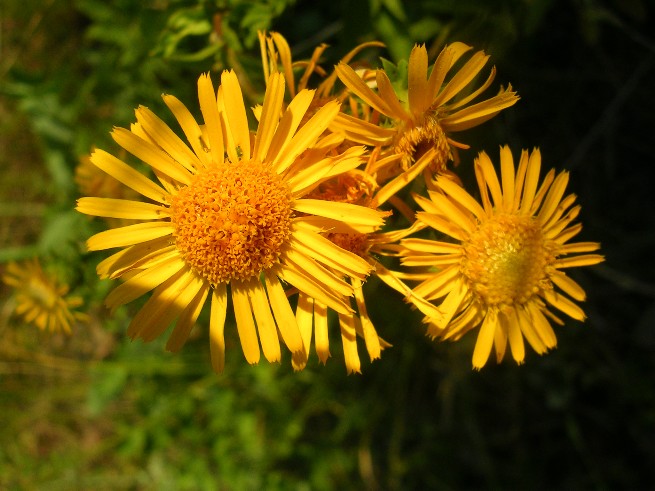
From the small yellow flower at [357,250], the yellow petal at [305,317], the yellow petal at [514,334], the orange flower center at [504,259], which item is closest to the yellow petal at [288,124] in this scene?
the small yellow flower at [357,250]

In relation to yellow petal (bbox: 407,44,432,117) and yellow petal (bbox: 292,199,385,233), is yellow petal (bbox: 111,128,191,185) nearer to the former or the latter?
yellow petal (bbox: 292,199,385,233)

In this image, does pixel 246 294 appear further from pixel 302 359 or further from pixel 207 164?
pixel 207 164

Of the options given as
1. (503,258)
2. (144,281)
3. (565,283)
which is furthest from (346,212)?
(565,283)

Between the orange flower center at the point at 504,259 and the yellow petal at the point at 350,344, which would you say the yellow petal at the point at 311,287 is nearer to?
the yellow petal at the point at 350,344

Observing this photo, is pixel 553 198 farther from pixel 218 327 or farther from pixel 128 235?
pixel 128 235

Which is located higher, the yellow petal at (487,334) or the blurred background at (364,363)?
the blurred background at (364,363)

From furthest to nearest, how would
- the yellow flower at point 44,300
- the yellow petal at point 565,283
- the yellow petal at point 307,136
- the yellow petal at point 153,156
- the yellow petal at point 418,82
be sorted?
the yellow flower at point 44,300 < the yellow petal at point 565,283 < the yellow petal at point 153,156 < the yellow petal at point 307,136 < the yellow petal at point 418,82

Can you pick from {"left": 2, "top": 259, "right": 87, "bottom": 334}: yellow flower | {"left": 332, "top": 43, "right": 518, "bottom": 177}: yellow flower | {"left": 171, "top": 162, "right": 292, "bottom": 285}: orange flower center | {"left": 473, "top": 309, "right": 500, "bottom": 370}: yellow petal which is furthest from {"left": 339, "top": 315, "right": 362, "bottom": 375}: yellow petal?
{"left": 2, "top": 259, "right": 87, "bottom": 334}: yellow flower

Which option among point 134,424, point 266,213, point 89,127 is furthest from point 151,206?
point 134,424
